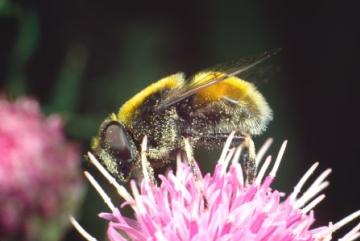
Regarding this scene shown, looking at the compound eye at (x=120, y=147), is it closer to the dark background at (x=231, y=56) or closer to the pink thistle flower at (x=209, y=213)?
the pink thistle flower at (x=209, y=213)

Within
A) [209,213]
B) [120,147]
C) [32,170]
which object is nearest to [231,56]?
[32,170]

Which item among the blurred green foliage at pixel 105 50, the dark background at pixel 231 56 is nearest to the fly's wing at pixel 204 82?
the blurred green foliage at pixel 105 50

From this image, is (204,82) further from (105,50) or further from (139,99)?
(105,50)

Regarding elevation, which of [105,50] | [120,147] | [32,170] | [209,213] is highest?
[105,50]

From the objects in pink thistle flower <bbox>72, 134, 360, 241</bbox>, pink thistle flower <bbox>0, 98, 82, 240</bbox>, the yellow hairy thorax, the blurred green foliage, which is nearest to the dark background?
the blurred green foliage

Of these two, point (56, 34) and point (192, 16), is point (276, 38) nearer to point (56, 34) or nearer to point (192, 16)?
point (192, 16)

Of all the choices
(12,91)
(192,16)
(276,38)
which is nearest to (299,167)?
(276,38)
